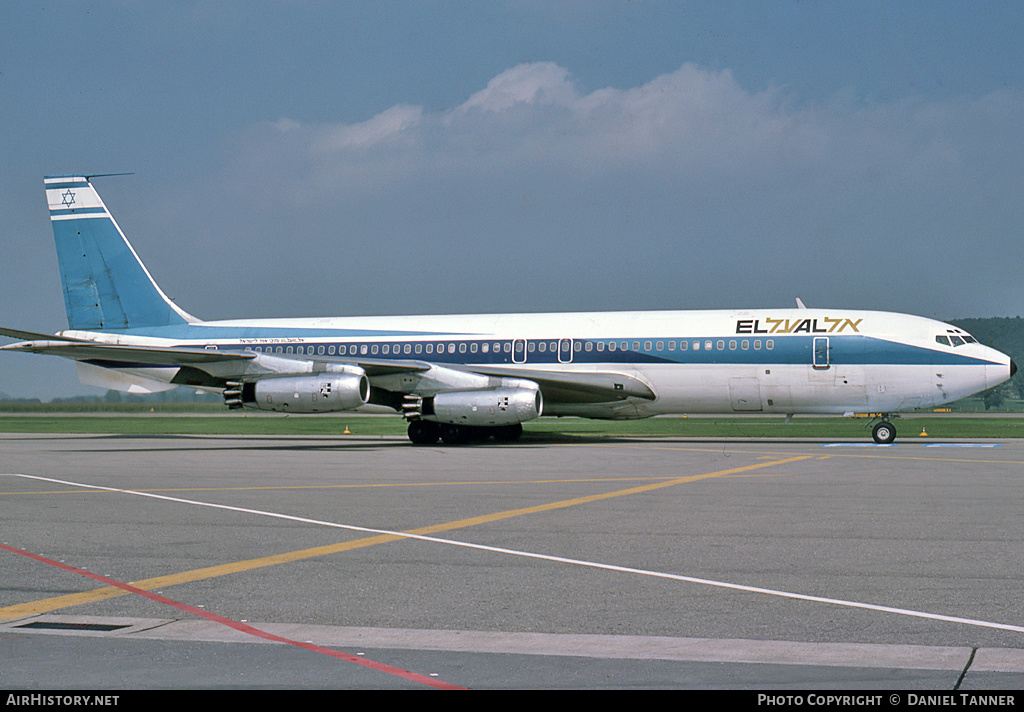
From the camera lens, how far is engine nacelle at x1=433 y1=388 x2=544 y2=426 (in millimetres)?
27781

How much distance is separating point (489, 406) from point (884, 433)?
11.1 m

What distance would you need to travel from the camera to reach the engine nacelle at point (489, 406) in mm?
27781

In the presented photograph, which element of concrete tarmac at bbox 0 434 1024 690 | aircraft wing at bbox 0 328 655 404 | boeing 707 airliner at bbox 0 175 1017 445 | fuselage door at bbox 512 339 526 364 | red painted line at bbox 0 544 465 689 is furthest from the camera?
fuselage door at bbox 512 339 526 364

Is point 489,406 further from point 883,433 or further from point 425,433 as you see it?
point 883,433

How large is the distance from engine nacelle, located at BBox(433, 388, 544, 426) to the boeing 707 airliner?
40mm

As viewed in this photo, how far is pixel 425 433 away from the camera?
30797 mm

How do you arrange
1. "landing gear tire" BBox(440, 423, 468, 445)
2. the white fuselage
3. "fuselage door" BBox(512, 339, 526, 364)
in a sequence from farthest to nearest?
1. "fuselage door" BBox(512, 339, 526, 364)
2. "landing gear tire" BBox(440, 423, 468, 445)
3. the white fuselage

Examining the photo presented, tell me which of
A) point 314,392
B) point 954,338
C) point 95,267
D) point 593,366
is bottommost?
point 314,392

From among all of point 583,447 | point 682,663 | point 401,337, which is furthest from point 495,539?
point 401,337

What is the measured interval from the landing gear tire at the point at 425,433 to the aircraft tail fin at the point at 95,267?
35.3 ft

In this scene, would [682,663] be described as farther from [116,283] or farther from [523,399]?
[116,283]

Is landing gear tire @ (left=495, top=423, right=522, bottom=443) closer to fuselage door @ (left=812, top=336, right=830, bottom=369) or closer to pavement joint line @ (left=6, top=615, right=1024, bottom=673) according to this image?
fuselage door @ (left=812, top=336, right=830, bottom=369)

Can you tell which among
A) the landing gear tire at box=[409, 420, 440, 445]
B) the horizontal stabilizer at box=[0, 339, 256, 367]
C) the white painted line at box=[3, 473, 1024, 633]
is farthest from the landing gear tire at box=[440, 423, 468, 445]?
the white painted line at box=[3, 473, 1024, 633]

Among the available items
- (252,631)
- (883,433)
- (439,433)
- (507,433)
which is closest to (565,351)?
(507,433)
